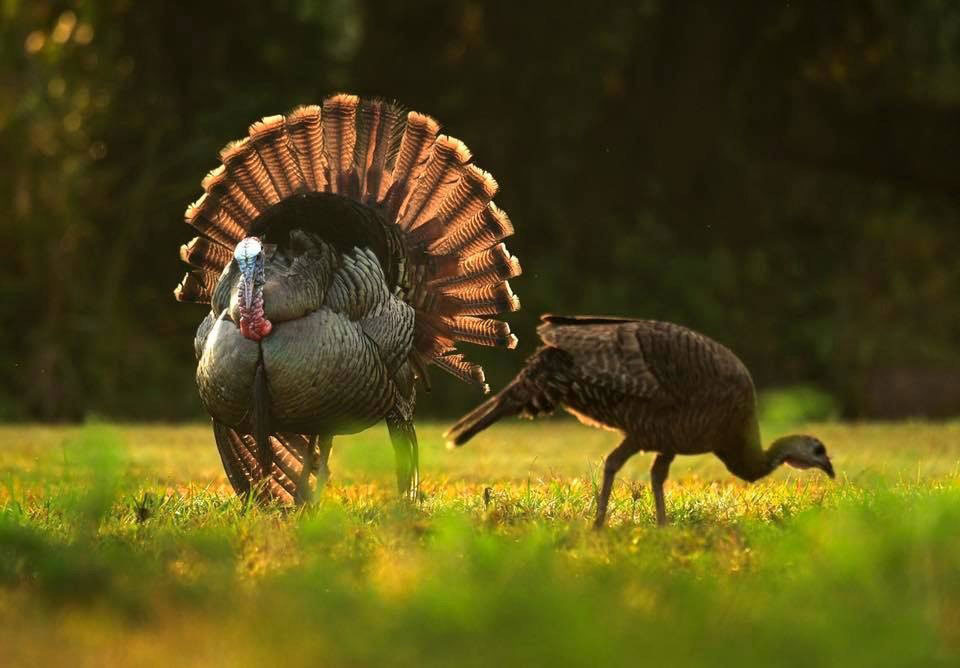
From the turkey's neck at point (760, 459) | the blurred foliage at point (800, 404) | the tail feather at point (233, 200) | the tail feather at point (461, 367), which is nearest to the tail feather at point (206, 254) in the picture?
the tail feather at point (233, 200)

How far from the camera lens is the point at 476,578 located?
13.1 ft

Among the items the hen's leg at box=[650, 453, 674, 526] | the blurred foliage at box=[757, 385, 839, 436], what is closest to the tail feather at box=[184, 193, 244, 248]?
the hen's leg at box=[650, 453, 674, 526]

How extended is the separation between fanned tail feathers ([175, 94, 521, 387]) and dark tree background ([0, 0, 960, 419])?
7.18 m

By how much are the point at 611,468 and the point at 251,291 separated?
1.46 meters

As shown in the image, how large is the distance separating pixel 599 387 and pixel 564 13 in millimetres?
10864

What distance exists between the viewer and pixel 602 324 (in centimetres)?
594

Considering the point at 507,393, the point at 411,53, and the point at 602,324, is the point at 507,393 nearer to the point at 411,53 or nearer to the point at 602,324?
the point at 602,324

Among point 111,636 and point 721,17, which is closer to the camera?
point 111,636

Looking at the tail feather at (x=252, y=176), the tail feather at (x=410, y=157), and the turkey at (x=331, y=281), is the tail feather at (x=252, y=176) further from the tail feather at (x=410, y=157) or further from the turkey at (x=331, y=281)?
the tail feather at (x=410, y=157)

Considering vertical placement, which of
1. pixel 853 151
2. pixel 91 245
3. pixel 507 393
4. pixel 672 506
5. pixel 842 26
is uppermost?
pixel 842 26

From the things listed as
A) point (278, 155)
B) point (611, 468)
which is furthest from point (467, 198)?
point (611, 468)

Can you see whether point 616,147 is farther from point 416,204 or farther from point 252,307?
point 252,307

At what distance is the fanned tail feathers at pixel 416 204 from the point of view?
7184mm

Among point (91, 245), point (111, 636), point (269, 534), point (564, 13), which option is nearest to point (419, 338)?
point (269, 534)
